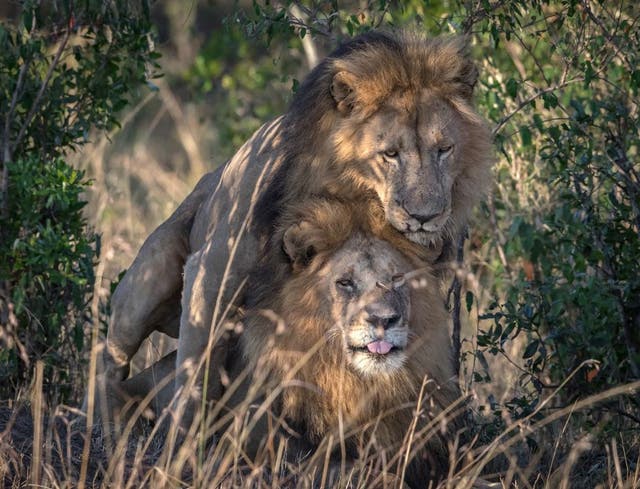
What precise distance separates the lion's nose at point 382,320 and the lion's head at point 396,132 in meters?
0.29

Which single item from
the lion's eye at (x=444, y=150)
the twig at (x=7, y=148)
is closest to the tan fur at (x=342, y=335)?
the lion's eye at (x=444, y=150)

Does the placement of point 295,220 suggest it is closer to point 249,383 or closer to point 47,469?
point 249,383

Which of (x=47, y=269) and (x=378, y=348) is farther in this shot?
(x=47, y=269)

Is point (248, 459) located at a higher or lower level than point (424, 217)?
lower

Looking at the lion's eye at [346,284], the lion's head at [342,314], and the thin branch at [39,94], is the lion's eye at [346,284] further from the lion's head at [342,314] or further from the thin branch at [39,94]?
the thin branch at [39,94]

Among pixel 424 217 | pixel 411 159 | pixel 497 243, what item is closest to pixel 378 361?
pixel 424 217

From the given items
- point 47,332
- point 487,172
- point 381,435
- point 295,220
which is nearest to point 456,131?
point 487,172

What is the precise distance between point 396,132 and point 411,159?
118mm

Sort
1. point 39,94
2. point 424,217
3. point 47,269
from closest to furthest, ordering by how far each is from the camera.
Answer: point 424,217, point 47,269, point 39,94

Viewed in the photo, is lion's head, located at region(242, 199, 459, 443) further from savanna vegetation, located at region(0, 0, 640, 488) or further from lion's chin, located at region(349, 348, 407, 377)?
savanna vegetation, located at region(0, 0, 640, 488)

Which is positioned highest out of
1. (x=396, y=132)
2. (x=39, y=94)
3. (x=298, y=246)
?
(x=39, y=94)

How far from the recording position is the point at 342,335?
4547 millimetres

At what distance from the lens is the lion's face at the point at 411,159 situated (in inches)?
173

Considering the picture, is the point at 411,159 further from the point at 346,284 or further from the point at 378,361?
the point at 378,361
